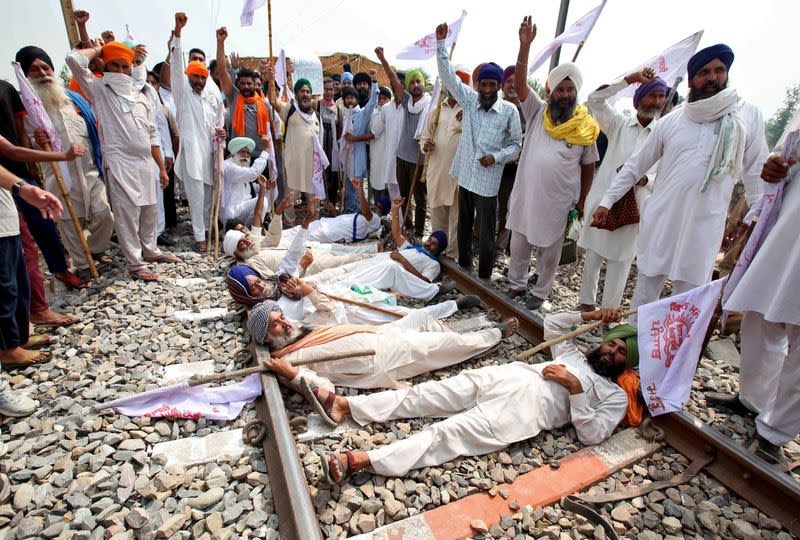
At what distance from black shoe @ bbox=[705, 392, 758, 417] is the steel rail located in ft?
2.17

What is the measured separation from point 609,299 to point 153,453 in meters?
4.08

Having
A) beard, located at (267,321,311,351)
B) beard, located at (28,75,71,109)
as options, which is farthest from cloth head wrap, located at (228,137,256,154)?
beard, located at (267,321,311,351)

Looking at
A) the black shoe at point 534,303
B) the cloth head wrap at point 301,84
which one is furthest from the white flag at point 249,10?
the black shoe at point 534,303

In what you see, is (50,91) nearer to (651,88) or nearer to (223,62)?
(223,62)

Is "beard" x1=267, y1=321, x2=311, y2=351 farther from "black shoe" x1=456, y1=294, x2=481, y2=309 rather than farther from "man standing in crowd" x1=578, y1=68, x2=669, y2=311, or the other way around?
"man standing in crowd" x1=578, y1=68, x2=669, y2=311

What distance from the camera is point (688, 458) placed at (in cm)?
256

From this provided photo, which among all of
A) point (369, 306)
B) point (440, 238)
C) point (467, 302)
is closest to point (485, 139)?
point (440, 238)

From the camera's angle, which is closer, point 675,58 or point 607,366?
point 607,366

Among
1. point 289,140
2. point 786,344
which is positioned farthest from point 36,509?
point 289,140

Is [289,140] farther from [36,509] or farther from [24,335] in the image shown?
[36,509]

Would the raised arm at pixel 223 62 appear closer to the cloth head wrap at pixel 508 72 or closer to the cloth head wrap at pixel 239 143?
the cloth head wrap at pixel 239 143

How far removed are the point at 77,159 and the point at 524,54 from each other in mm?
4772

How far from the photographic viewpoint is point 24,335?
3.07 m

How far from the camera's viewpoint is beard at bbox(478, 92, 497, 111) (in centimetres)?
460
